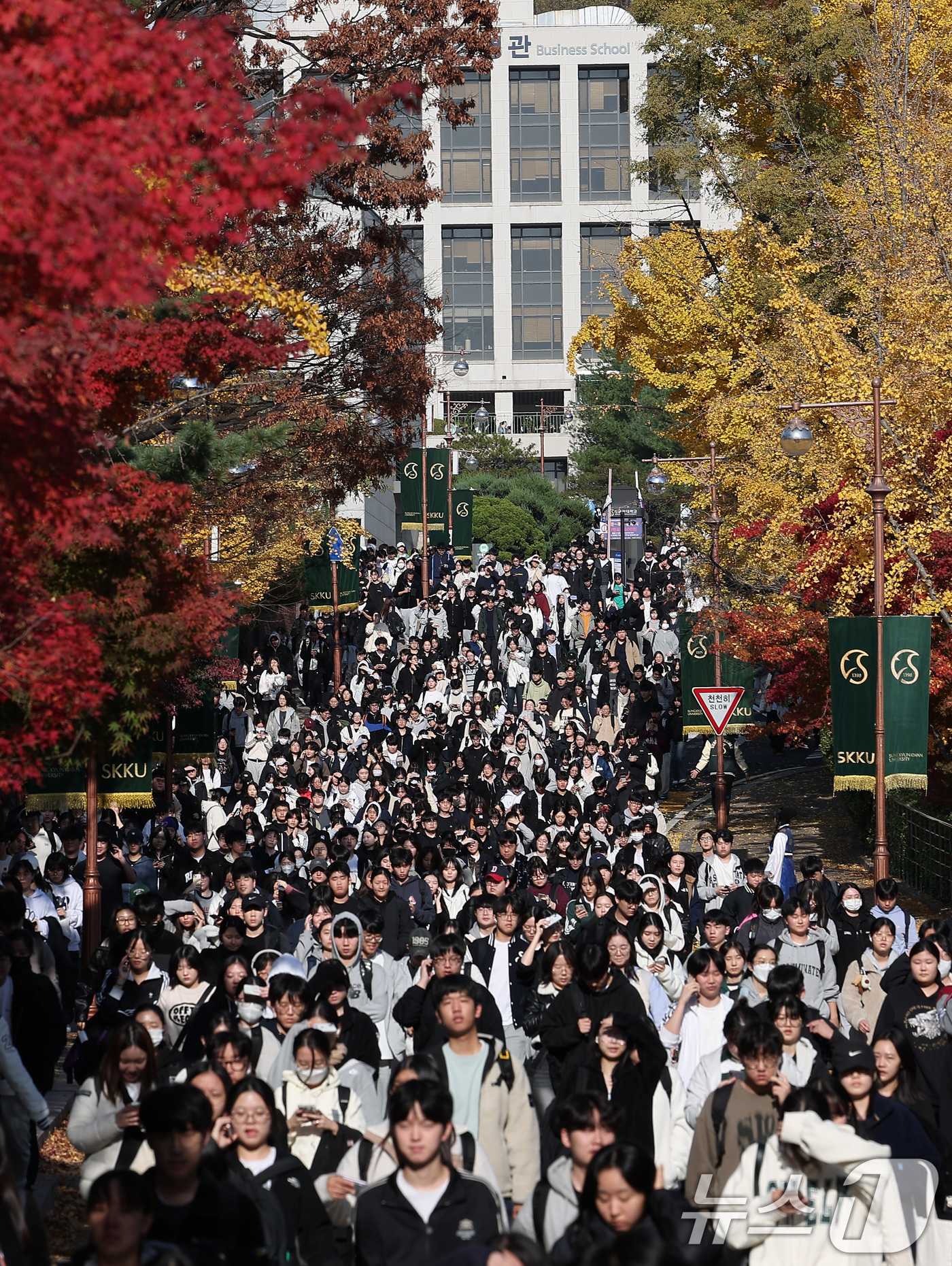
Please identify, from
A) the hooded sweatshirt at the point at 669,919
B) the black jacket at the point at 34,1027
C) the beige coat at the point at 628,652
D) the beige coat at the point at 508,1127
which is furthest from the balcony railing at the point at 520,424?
the beige coat at the point at 508,1127

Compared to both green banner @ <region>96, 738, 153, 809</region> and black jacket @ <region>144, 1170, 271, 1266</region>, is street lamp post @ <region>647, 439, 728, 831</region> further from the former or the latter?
black jacket @ <region>144, 1170, 271, 1266</region>

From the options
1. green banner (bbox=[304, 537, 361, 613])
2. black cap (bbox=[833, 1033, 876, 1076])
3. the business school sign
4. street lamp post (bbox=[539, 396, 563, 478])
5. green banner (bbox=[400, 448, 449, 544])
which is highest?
the business school sign

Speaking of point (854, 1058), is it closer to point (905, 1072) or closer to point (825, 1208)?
point (905, 1072)

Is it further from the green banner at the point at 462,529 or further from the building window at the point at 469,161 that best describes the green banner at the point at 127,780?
the building window at the point at 469,161

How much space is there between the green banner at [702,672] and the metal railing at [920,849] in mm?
3136

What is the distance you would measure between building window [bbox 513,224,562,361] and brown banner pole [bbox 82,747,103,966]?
7675cm

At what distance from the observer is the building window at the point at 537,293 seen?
89.5 metres

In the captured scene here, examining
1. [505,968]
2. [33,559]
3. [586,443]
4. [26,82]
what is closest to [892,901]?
[505,968]

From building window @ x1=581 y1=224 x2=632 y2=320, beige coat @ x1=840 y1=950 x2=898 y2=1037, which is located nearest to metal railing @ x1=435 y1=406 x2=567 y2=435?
building window @ x1=581 y1=224 x2=632 y2=320

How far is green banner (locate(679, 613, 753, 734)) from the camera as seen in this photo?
26.9 m

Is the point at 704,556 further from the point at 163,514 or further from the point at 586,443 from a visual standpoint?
the point at 586,443

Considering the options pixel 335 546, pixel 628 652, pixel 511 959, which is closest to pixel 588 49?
pixel 335 546

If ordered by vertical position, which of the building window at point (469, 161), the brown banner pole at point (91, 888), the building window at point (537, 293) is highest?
the building window at point (469, 161)

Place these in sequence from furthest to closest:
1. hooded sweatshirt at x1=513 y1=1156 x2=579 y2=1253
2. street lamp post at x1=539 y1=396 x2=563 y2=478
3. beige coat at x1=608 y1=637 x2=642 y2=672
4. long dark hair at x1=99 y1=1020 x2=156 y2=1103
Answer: street lamp post at x1=539 y1=396 x2=563 y2=478 < beige coat at x1=608 y1=637 x2=642 y2=672 < long dark hair at x1=99 y1=1020 x2=156 y2=1103 < hooded sweatshirt at x1=513 y1=1156 x2=579 y2=1253
